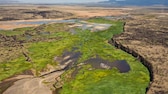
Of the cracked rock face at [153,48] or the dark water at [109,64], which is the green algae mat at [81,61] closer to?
the dark water at [109,64]

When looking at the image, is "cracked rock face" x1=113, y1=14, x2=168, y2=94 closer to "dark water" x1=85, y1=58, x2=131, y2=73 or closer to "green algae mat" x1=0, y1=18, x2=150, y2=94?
"green algae mat" x1=0, y1=18, x2=150, y2=94

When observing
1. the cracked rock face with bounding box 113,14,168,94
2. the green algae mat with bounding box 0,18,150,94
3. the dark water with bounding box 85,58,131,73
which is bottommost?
the dark water with bounding box 85,58,131,73

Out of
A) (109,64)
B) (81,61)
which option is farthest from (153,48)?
(81,61)


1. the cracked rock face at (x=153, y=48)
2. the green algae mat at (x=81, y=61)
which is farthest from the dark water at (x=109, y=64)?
the cracked rock face at (x=153, y=48)

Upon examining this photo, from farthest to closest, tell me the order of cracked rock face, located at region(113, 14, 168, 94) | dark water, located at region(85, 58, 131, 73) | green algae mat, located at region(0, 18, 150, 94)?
dark water, located at region(85, 58, 131, 73) < green algae mat, located at region(0, 18, 150, 94) < cracked rock face, located at region(113, 14, 168, 94)

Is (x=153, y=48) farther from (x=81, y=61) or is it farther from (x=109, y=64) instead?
(x=81, y=61)

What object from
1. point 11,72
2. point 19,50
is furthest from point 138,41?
point 11,72

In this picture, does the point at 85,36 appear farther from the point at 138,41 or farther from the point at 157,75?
the point at 157,75

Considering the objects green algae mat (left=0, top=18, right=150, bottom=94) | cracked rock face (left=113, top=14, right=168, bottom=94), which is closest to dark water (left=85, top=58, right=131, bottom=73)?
green algae mat (left=0, top=18, right=150, bottom=94)
